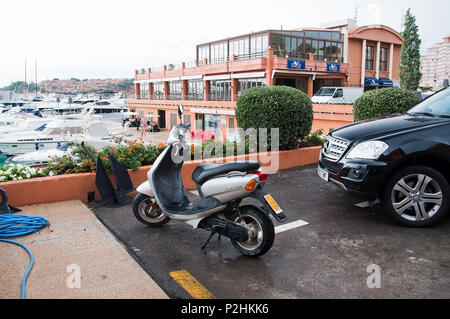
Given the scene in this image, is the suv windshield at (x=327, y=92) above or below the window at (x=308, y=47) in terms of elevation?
below

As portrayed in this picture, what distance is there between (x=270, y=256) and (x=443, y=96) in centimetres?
370

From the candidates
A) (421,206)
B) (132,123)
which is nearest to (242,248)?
(421,206)

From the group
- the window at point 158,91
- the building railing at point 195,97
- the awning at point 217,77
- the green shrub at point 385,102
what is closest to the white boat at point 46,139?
the green shrub at point 385,102

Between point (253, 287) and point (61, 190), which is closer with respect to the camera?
point (253, 287)

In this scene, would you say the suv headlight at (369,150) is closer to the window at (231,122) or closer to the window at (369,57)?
the window at (231,122)

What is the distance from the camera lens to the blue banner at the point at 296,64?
31141mm

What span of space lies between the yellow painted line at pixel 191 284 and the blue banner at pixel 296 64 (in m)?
29.7

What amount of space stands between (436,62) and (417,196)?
119m

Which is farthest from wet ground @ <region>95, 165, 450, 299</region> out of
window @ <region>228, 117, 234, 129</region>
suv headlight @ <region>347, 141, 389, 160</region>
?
window @ <region>228, 117, 234, 129</region>

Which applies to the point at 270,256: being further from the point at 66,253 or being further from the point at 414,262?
the point at 66,253

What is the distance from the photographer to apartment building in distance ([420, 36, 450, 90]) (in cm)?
9738

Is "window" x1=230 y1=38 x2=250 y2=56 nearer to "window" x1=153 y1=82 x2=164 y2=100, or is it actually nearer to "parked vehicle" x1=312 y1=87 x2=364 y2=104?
"parked vehicle" x1=312 y1=87 x2=364 y2=104

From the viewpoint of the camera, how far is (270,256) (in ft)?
12.8

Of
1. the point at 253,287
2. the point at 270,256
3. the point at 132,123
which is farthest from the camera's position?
the point at 132,123
